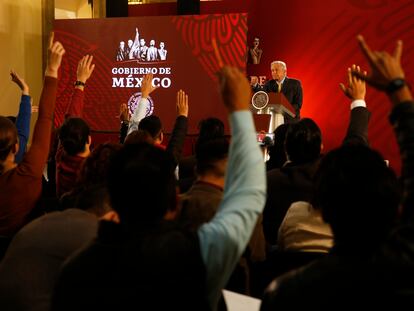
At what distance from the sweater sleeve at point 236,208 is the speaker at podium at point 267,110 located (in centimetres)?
422

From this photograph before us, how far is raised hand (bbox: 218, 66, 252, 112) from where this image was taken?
50.3 inches

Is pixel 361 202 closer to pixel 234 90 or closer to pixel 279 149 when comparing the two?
pixel 234 90

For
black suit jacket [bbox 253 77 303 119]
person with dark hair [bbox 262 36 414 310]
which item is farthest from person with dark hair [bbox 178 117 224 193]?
black suit jacket [bbox 253 77 303 119]

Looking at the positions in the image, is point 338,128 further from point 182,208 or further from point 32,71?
point 182,208

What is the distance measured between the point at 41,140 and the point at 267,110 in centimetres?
357

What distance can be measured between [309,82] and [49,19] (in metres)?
4.25

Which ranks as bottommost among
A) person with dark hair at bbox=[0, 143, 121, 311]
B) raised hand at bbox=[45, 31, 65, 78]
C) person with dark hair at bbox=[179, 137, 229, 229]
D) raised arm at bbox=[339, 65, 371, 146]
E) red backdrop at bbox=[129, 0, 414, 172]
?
person with dark hair at bbox=[0, 143, 121, 311]

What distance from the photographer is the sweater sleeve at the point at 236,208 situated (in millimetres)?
1199

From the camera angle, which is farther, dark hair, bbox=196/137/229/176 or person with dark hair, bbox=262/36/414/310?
dark hair, bbox=196/137/229/176

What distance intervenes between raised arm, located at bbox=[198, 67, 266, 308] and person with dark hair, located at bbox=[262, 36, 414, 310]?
15 cm

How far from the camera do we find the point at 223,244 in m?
1.20

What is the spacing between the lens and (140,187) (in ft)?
3.84

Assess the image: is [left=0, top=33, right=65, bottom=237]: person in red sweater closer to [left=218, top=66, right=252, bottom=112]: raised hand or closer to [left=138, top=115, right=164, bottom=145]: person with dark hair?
[left=138, top=115, right=164, bottom=145]: person with dark hair

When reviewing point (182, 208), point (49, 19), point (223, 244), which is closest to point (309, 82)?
point (49, 19)
